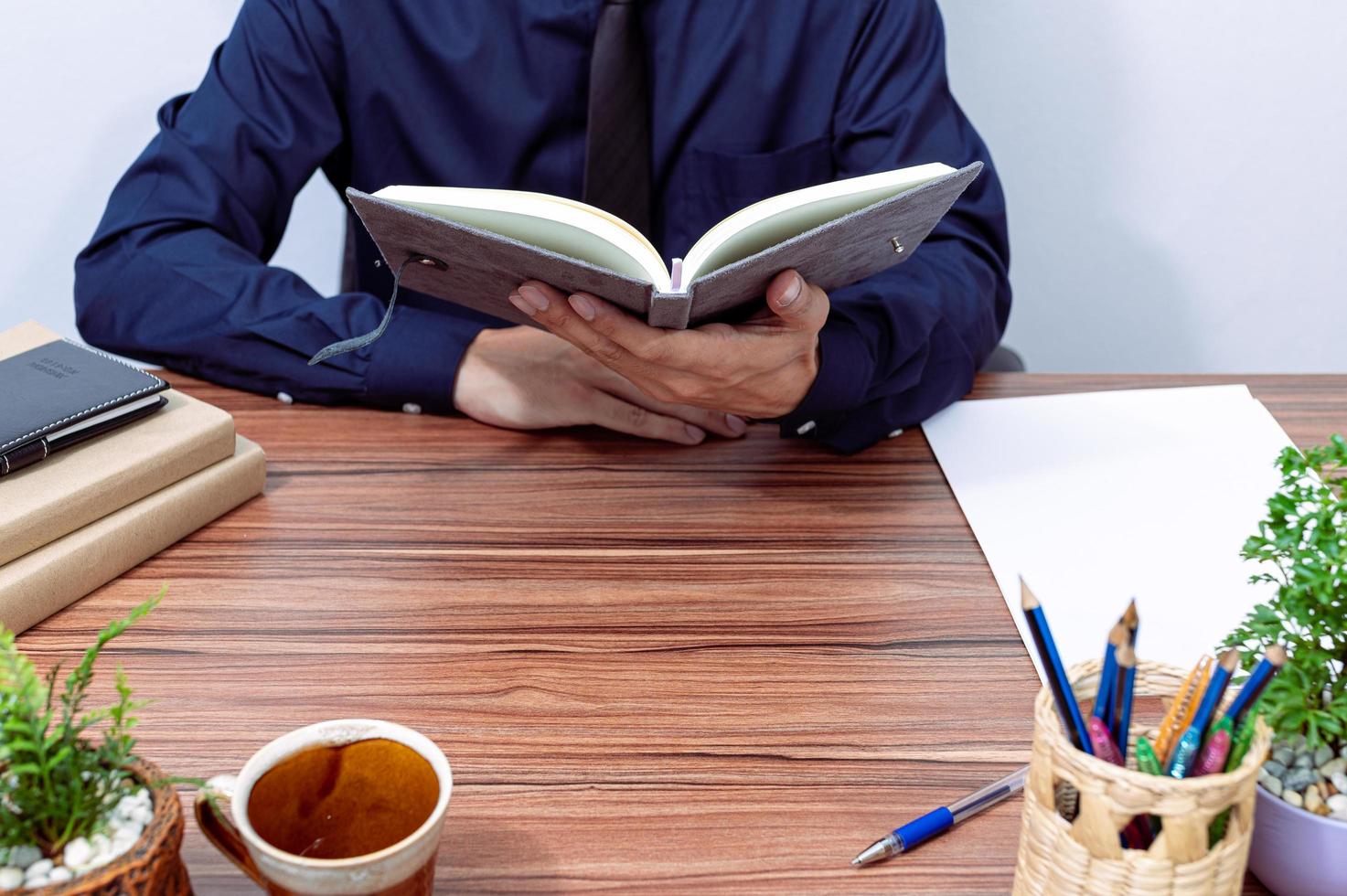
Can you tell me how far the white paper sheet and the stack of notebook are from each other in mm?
652

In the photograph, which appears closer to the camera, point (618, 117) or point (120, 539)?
point (120, 539)

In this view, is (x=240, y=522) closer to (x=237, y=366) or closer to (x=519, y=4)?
(x=237, y=366)

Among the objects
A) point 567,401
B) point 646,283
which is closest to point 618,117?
point 567,401

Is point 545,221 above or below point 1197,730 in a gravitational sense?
above

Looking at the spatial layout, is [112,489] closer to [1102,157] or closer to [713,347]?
[713,347]

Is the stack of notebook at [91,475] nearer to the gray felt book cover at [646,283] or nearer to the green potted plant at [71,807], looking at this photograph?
the gray felt book cover at [646,283]

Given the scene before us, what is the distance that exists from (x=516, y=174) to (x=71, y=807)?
117cm

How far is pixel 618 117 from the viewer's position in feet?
4.64

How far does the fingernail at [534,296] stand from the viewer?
917 millimetres

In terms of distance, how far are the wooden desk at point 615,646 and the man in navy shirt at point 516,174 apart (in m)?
0.07

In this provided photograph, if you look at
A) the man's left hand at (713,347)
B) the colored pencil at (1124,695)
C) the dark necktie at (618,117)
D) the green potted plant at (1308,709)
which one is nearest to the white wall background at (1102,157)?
the dark necktie at (618,117)

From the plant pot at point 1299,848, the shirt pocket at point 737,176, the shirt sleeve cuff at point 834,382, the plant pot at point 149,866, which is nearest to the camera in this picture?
the plant pot at point 149,866

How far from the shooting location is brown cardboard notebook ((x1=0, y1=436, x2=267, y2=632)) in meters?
0.83

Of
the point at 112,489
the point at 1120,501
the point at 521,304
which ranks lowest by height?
the point at 1120,501
